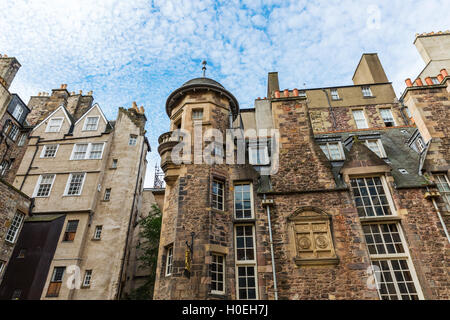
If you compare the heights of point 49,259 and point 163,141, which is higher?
point 163,141

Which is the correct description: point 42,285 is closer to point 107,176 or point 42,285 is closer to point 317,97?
point 107,176

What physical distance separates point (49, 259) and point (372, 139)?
72.5 feet

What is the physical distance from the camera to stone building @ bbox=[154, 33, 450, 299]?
11.1 meters

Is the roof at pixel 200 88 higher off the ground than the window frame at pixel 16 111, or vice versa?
the window frame at pixel 16 111

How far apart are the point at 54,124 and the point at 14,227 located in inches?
422

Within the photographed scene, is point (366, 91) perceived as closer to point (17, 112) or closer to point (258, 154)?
point (258, 154)

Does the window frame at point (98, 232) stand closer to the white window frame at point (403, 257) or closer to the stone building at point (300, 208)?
the stone building at point (300, 208)

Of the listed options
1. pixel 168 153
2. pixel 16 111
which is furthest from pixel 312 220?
pixel 16 111

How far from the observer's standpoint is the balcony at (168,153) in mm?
14234

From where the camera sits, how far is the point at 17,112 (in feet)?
91.8

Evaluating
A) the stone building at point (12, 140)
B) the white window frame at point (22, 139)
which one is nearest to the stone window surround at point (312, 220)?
the stone building at point (12, 140)

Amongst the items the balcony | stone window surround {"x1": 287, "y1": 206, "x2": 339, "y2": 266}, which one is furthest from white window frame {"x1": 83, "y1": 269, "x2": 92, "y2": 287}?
stone window surround {"x1": 287, "y1": 206, "x2": 339, "y2": 266}

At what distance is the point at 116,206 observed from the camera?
21.8 m
